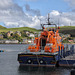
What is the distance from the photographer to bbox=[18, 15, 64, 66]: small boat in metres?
31.5

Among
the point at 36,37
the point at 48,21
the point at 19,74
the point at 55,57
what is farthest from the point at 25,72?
the point at 48,21

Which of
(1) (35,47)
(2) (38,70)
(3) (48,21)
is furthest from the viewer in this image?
(3) (48,21)

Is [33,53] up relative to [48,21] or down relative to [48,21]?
down

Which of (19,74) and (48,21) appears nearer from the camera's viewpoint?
(19,74)

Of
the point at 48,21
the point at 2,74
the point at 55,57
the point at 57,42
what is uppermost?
the point at 48,21

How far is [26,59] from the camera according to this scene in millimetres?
32500

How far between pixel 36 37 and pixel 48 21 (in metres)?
4.20

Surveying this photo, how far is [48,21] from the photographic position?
37.3 m

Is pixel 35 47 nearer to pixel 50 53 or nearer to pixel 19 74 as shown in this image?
pixel 50 53

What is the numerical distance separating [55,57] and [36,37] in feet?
22.7

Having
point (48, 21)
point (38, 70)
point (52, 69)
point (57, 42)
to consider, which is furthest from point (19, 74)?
point (48, 21)

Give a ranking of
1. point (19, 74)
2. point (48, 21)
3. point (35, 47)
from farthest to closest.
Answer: point (48, 21) → point (35, 47) → point (19, 74)

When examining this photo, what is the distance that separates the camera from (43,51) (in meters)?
33.6

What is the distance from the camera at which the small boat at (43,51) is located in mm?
31550
